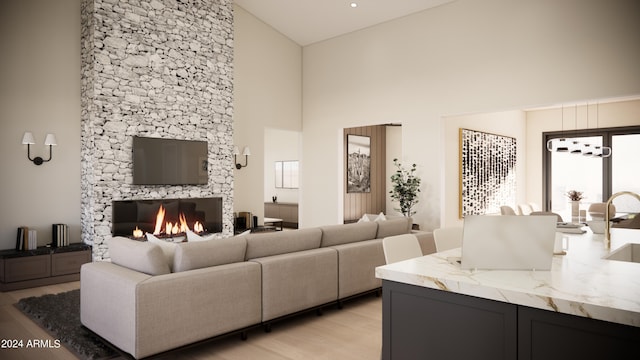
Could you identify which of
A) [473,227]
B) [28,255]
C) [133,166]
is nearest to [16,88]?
[133,166]

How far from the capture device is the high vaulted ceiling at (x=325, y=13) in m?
7.55

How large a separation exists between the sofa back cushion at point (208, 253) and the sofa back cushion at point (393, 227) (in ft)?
6.58

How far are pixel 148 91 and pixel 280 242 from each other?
3.94m

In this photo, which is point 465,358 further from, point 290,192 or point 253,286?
point 290,192

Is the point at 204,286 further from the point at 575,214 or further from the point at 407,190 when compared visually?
the point at 575,214

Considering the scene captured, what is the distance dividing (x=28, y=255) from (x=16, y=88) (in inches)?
91.3

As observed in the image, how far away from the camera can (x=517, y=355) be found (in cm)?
156

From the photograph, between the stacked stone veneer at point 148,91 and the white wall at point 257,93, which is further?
the white wall at point 257,93

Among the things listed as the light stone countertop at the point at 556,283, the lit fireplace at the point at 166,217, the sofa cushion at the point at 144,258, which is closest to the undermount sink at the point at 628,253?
the light stone countertop at the point at 556,283

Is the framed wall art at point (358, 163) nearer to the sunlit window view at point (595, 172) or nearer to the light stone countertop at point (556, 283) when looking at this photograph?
the sunlit window view at point (595, 172)

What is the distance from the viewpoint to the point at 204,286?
3.21m

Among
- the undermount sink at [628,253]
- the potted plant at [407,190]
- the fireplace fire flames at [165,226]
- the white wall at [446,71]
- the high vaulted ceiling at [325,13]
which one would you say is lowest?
the fireplace fire flames at [165,226]

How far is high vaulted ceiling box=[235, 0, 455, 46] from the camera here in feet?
24.8

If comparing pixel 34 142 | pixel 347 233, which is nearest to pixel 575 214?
pixel 347 233
